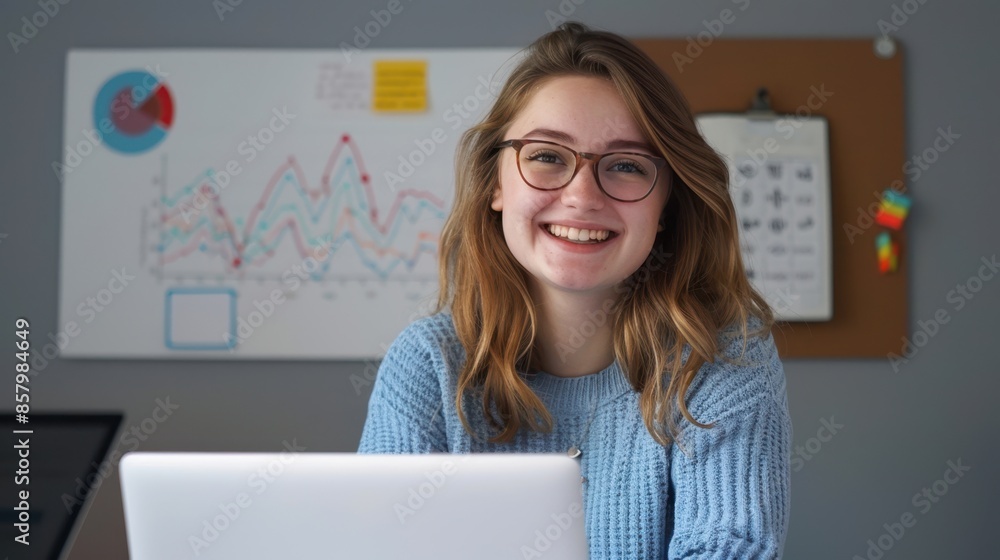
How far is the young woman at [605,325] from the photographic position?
4.20 feet

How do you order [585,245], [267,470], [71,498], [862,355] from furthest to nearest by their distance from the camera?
[862,355]
[71,498]
[585,245]
[267,470]

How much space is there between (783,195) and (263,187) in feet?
5.34

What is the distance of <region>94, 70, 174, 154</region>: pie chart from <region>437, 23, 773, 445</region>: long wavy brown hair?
168cm

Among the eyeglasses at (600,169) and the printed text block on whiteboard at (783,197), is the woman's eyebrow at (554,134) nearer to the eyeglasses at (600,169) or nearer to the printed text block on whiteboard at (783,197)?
the eyeglasses at (600,169)

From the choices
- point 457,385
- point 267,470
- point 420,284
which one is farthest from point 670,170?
point 420,284

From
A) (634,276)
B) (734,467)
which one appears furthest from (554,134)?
(734,467)

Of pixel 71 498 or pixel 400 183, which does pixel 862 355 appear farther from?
pixel 71 498

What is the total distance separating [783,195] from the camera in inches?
112

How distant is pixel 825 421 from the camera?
2.84 metres

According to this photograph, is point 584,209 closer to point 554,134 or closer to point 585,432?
point 554,134

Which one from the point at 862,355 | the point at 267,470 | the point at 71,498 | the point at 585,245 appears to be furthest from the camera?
the point at 862,355

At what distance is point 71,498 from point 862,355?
227 centimetres

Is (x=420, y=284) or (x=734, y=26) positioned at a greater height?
(x=734, y=26)

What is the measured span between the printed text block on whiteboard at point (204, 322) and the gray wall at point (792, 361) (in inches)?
3.0
